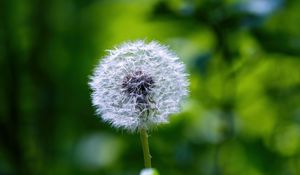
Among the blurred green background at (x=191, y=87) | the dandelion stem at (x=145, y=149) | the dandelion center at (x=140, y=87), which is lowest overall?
the dandelion stem at (x=145, y=149)

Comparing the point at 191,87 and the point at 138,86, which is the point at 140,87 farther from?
the point at 191,87

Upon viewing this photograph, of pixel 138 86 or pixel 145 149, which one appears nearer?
pixel 145 149

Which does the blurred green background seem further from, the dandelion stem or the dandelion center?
the dandelion stem

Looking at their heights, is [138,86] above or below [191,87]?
below

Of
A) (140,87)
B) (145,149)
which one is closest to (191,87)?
(140,87)

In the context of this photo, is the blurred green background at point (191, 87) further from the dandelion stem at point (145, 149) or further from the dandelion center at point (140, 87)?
the dandelion stem at point (145, 149)

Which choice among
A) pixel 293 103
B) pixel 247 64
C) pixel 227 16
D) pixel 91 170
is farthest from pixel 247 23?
pixel 91 170

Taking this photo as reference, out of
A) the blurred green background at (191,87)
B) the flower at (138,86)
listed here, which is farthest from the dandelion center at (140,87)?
the blurred green background at (191,87)
